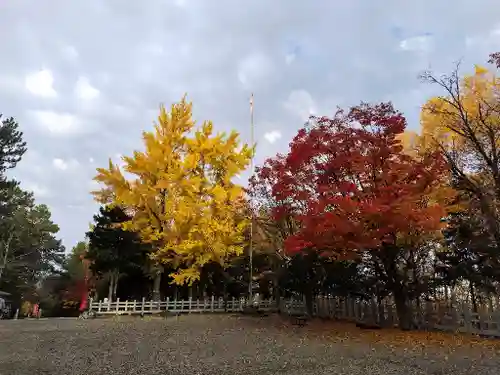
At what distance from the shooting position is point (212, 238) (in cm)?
2066

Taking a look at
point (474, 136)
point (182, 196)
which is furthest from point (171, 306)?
point (474, 136)

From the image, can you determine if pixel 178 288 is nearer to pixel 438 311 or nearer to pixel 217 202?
pixel 217 202

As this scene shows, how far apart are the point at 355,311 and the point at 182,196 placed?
35.8ft

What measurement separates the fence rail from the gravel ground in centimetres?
177

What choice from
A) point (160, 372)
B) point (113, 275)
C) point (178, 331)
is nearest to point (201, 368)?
point (160, 372)

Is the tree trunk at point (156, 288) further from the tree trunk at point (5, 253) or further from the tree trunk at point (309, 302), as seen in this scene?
the tree trunk at point (5, 253)

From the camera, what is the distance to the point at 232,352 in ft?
29.7

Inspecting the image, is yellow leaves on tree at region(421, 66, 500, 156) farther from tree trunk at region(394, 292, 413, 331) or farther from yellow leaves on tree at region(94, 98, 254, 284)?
yellow leaves on tree at region(94, 98, 254, 284)

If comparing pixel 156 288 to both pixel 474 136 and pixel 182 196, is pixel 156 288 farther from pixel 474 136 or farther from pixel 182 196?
pixel 474 136

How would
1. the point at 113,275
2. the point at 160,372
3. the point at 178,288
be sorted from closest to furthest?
1. the point at 160,372
2. the point at 113,275
3. the point at 178,288

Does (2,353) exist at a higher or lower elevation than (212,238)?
lower

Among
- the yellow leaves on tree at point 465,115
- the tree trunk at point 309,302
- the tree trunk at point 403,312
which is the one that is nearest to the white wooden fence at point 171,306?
the tree trunk at point 309,302

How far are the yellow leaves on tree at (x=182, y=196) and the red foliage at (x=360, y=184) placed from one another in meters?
7.33

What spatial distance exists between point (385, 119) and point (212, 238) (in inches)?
445
